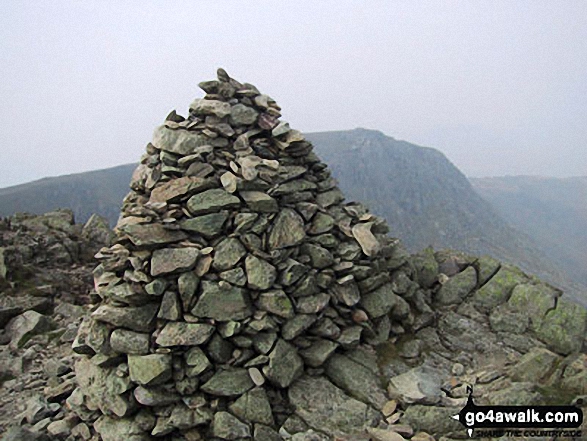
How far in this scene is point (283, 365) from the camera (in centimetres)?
1105

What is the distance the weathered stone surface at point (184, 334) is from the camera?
10461 millimetres

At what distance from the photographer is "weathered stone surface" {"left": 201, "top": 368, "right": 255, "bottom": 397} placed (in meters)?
10.4

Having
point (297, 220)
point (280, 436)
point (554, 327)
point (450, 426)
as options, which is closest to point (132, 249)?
point (297, 220)

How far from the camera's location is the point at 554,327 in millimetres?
13891

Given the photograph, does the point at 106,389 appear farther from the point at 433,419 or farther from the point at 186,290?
the point at 433,419

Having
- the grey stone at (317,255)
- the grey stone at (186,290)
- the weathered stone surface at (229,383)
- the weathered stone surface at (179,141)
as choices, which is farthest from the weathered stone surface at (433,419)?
the weathered stone surface at (179,141)

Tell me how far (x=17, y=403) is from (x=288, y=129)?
13.5 meters

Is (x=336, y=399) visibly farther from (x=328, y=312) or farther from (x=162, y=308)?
(x=162, y=308)

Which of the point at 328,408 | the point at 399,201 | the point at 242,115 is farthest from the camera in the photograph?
the point at 399,201

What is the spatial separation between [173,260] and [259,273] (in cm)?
276

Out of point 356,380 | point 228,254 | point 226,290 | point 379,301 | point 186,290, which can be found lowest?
point 356,380

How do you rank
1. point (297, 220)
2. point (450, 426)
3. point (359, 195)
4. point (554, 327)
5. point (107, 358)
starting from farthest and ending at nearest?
point (359, 195) → point (554, 327) → point (297, 220) → point (107, 358) → point (450, 426)

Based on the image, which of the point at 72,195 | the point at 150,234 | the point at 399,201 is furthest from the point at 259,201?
the point at 399,201

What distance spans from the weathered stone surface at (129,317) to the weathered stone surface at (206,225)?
9.54 ft
